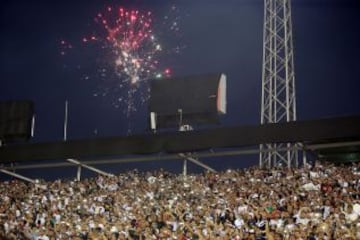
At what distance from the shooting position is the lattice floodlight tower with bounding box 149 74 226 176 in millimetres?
26766

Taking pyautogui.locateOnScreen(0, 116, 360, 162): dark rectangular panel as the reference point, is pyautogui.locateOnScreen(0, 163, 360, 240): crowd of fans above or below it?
below

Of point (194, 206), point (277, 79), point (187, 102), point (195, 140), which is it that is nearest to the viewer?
point (194, 206)

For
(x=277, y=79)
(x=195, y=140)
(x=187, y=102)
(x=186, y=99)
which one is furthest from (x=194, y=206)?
(x=277, y=79)

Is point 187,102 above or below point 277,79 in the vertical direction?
below

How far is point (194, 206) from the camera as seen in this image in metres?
23.0

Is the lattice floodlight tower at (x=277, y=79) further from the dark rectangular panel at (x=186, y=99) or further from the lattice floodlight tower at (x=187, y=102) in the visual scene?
the dark rectangular panel at (x=186, y=99)

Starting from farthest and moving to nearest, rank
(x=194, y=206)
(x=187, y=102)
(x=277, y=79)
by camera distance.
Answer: (x=277, y=79), (x=187, y=102), (x=194, y=206)

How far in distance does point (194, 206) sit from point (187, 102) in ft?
18.3

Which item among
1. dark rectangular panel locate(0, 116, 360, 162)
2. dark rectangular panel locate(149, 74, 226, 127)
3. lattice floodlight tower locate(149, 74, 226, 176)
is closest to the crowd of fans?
dark rectangular panel locate(0, 116, 360, 162)

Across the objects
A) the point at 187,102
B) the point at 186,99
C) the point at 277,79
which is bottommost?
the point at 187,102

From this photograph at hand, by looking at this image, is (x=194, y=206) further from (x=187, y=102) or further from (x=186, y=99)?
(x=186, y=99)

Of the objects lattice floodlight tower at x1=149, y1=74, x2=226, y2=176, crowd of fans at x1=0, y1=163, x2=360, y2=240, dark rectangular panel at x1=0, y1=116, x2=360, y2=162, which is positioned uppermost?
lattice floodlight tower at x1=149, y1=74, x2=226, y2=176

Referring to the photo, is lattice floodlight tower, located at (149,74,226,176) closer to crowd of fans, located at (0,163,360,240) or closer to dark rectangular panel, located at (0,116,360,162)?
dark rectangular panel, located at (0,116,360,162)

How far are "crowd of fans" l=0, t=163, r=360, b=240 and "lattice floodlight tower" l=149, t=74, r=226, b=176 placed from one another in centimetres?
228
